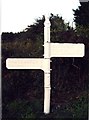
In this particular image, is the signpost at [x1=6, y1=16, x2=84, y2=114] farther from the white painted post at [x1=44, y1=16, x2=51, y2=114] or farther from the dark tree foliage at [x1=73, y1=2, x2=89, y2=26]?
the dark tree foliage at [x1=73, y1=2, x2=89, y2=26]

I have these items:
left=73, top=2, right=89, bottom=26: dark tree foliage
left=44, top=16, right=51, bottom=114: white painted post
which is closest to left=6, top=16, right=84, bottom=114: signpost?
left=44, top=16, right=51, bottom=114: white painted post

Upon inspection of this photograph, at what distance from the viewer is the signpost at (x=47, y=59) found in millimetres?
2840

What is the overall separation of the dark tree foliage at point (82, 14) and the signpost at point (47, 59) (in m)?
0.30

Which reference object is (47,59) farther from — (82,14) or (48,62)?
(82,14)

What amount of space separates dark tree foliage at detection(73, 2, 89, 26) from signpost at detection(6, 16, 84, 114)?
0.30 meters

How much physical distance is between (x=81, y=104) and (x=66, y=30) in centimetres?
94

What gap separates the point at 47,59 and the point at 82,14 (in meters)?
0.71

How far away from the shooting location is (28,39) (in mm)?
2898

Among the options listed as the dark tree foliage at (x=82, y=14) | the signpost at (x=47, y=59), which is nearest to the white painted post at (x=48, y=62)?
the signpost at (x=47, y=59)

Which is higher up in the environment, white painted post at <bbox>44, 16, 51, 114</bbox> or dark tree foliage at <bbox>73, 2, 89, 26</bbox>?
dark tree foliage at <bbox>73, 2, 89, 26</bbox>

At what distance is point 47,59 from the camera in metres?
2.85

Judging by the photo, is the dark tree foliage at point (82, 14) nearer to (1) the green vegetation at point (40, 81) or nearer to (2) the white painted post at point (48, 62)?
(1) the green vegetation at point (40, 81)

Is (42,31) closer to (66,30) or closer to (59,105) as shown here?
(66,30)

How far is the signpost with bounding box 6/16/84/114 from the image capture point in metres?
2.84
